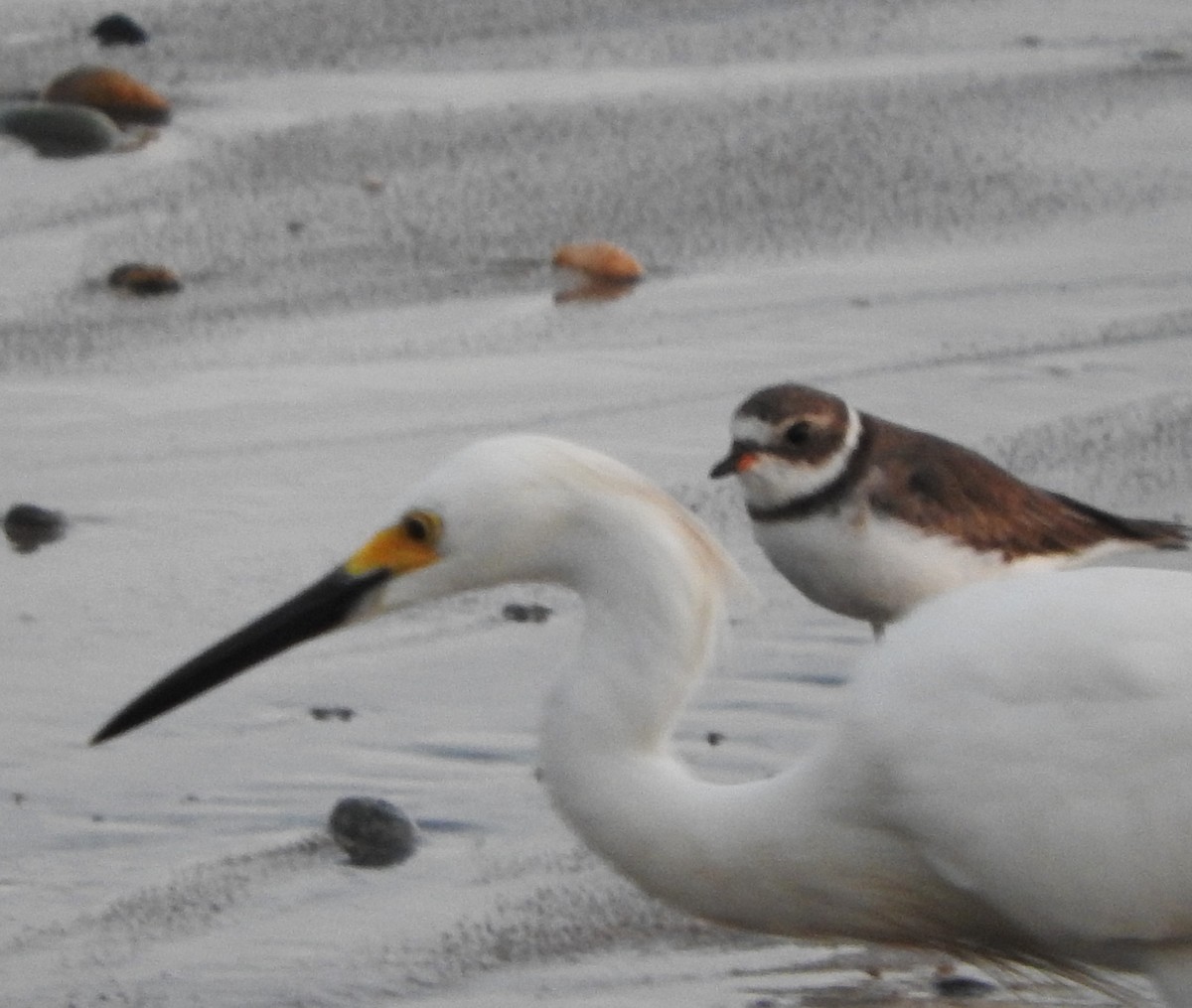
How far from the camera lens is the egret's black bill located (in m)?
4.60

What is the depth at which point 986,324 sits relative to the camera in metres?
8.56

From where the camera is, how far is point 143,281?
350 inches

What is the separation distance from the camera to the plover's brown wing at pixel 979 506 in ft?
21.5

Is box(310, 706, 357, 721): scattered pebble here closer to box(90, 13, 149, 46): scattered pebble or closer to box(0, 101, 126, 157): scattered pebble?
box(0, 101, 126, 157): scattered pebble

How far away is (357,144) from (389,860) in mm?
5187

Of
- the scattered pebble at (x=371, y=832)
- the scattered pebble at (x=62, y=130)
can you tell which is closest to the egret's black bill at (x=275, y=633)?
the scattered pebble at (x=371, y=832)

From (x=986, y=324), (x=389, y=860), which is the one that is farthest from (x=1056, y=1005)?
(x=986, y=324)

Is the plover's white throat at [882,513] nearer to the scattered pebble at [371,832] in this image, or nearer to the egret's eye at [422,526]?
the scattered pebble at [371,832]

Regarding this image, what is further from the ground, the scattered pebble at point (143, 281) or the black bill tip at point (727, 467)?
the scattered pebble at point (143, 281)

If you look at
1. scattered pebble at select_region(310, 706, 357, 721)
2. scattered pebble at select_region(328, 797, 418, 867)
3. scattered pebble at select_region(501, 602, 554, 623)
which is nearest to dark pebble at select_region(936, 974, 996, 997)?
scattered pebble at select_region(328, 797, 418, 867)

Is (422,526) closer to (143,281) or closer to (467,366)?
(467,366)

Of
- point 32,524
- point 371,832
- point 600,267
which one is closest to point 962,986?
point 371,832

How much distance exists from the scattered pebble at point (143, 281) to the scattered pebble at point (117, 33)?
2.87 meters

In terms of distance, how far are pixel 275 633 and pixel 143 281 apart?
447 centimetres
